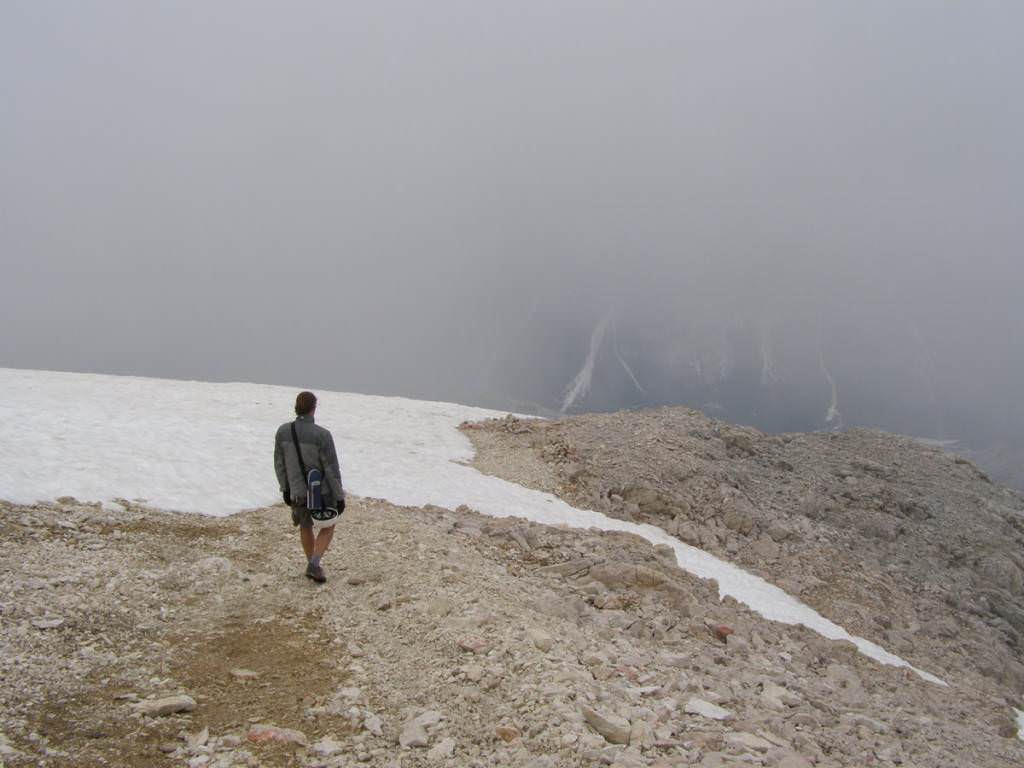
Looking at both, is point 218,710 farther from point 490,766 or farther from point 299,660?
point 490,766

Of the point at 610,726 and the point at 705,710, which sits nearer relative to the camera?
the point at 610,726

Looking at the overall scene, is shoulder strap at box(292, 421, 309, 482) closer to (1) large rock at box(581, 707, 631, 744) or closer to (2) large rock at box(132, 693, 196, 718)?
(2) large rock at box(132, 693, 196, 718)

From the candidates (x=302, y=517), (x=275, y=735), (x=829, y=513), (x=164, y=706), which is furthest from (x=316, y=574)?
(x=829, y=513)

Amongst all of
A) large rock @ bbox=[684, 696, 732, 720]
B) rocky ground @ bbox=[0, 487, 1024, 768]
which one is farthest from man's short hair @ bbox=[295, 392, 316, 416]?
large rock @ bbox=[684, 696, 732, 720]

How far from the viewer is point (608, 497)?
79.3 ft

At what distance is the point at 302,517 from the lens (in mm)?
10500

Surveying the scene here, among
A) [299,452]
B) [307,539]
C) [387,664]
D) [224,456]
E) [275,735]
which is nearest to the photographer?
[275,735]

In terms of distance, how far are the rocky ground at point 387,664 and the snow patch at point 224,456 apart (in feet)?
6.10

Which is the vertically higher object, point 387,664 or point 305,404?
point 305,404

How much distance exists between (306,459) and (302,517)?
38.3 inches

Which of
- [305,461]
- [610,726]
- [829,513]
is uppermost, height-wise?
[305,461]

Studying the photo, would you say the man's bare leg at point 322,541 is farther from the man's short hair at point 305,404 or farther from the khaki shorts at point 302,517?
the man's short hair at point 305,404

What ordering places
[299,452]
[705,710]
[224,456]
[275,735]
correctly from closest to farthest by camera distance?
[275,735] → [705,710] → [299,452] → [224,456]

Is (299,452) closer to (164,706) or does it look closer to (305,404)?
(305,404)
